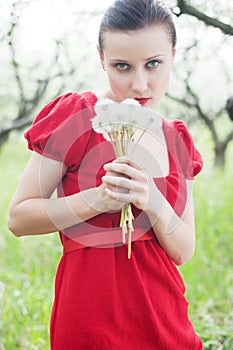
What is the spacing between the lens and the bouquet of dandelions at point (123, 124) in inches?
40.1

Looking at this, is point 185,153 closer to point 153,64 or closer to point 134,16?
point 153,64

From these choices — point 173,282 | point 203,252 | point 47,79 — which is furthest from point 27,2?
point 47,79

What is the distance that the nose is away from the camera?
1096 millimetres

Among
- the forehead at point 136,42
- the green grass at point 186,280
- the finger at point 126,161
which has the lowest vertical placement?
the green grass at point 186,280

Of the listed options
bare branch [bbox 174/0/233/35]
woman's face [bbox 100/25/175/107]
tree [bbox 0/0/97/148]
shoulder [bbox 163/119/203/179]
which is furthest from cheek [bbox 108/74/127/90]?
tree [bbox 0/0/97/148]

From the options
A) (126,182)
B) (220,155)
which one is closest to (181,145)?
(126,182)

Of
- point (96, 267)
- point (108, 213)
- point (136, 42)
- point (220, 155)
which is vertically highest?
point (220, 155)

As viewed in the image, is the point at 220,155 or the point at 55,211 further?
the point at 220,155

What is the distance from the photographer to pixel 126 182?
3.30ft

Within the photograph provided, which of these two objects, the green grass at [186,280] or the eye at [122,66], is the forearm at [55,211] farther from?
the green grass at [186,280]

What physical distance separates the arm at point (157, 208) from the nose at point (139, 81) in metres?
0.17

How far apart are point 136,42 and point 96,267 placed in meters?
0.48

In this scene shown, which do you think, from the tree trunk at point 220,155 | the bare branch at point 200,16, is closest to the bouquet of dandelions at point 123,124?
the bare branch at point 200,16

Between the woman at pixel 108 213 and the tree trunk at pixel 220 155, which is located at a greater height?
the tree trunk at pixel 220 155
